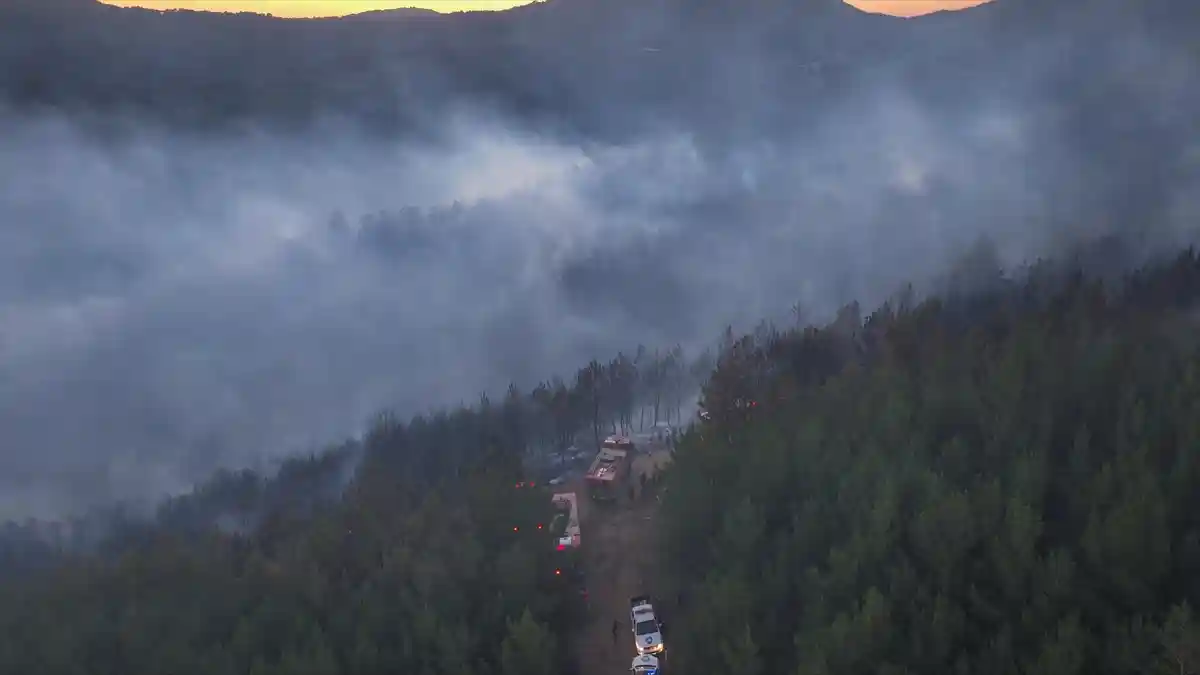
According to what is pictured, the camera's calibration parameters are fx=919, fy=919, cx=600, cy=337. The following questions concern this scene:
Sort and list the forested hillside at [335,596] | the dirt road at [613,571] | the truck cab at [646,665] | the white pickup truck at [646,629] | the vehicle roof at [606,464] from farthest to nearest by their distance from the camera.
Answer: the vehicle roof at [606,464]
the dirt road at [613,571]
the white pickup truck at [646,629]
the truck cab at [646,665]
the forested hillside at [335,596]

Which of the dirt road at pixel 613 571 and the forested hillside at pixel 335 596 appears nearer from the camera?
the forested hillside at pixel 335 596

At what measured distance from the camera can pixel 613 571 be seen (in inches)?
671

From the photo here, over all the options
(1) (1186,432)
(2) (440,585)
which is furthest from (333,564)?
(1) (1186,432)

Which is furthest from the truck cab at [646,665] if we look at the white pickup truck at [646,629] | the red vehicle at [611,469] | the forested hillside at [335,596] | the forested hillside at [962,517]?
the red vehicle at [611,469]

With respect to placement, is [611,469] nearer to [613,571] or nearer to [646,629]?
[613,571]

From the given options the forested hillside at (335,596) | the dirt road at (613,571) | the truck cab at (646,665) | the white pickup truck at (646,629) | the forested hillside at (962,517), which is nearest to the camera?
the forested hillside at (962,517)

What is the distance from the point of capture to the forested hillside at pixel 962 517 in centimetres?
1030

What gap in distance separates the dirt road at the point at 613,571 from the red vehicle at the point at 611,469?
3.52 ft

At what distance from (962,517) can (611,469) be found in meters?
14.7

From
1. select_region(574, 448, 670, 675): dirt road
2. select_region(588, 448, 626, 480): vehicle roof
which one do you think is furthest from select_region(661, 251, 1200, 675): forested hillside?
select_region(588, 448, 626, 480): vehicle roof

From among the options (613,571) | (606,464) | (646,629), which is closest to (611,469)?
(606,464)

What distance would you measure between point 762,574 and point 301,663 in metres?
6.00

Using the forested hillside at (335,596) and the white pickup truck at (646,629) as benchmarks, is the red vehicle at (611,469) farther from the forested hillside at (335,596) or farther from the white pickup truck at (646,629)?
the white pickup truck at (646,629)

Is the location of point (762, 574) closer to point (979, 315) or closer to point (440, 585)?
point (440, 585)
